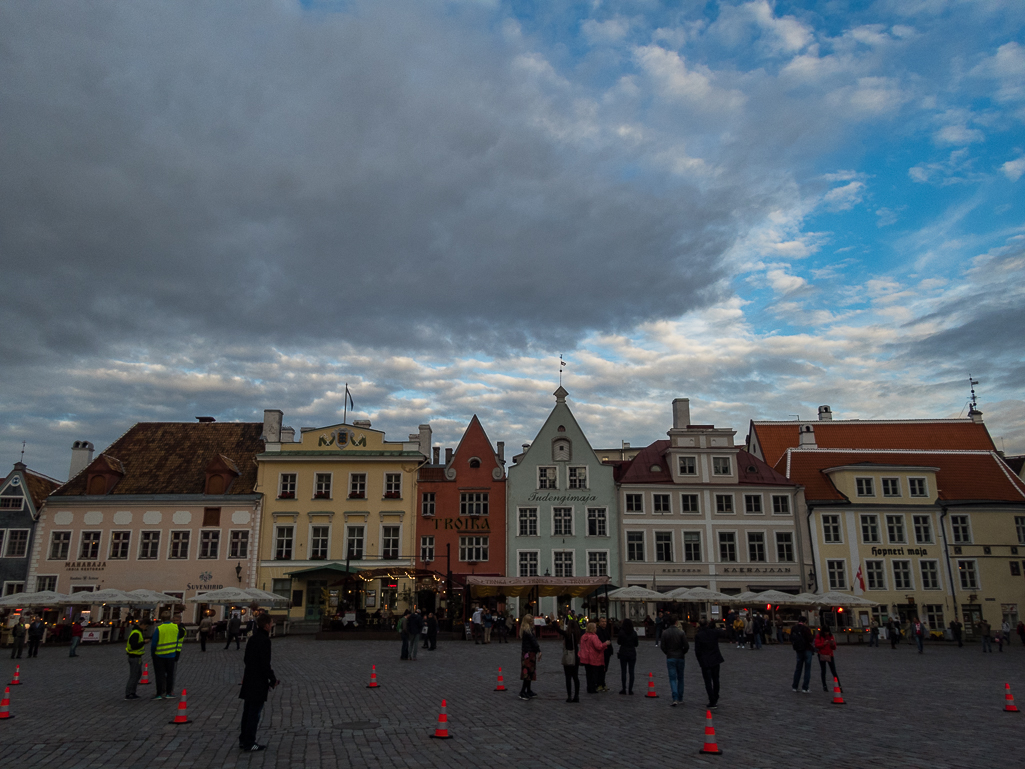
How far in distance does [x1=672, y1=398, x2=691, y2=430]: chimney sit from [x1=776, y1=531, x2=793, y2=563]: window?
1105cm

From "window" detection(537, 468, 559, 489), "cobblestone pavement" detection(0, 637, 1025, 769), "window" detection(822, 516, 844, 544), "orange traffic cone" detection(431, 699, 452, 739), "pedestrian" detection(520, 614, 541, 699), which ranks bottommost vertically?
"cobblestone pavement" detection(0, 637, 1025, 769)

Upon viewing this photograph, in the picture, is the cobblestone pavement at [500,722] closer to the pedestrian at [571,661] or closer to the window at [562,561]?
the pedestrian at [571,661]

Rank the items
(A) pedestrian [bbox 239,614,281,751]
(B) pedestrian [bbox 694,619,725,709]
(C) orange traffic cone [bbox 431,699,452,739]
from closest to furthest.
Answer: (A) pedestrian [bbox 239,614,281,751] < (C) orange traffic cone [bbox 431,699,452,739] < (B) pedestrian [bbox 694,619,725,709]

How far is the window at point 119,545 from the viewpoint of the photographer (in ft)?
149

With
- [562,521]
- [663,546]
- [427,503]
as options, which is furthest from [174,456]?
[663,546]

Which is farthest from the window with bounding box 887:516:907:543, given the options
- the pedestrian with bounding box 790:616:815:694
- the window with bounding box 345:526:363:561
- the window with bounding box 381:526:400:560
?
the pedestrian with bounding box 790:616:815:694

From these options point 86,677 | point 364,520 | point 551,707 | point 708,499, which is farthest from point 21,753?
point 708,499

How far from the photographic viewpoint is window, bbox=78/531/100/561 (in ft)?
149

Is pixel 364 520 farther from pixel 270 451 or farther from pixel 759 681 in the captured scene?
pixel 759 681

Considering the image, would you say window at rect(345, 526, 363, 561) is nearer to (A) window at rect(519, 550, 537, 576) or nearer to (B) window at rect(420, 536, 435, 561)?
(B) window at rect(420, 536, 435, 561)

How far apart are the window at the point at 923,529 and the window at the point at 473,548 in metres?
26.4

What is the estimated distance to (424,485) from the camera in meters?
47.8

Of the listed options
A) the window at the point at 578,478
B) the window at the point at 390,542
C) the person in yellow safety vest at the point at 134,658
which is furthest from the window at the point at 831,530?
the person in yellow safety vest at the point at 134,658

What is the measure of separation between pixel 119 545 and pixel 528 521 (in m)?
24.5
